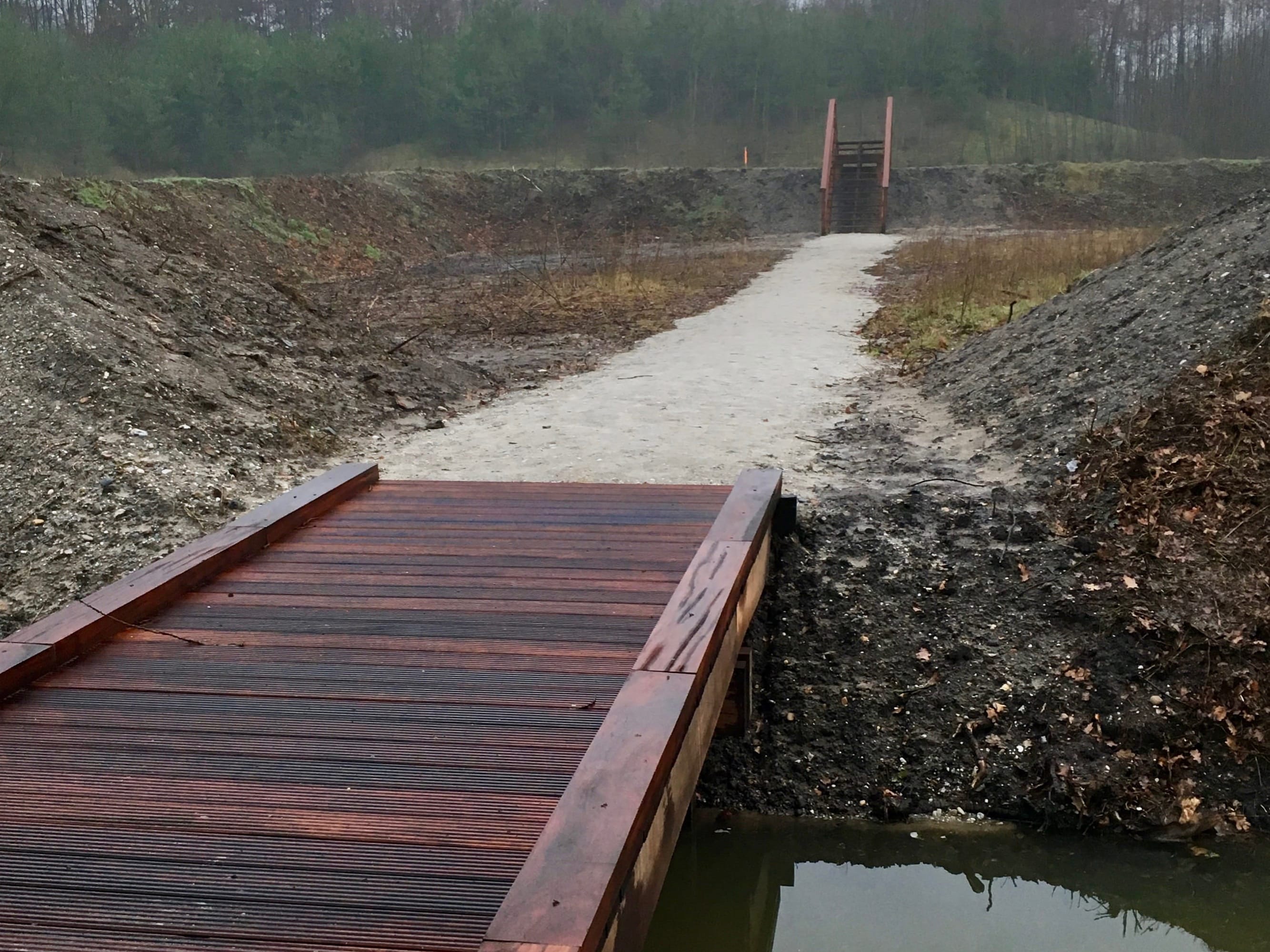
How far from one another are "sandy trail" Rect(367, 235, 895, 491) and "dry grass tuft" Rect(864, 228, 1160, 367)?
46 centimetres

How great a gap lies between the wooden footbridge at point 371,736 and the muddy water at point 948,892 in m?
0.73

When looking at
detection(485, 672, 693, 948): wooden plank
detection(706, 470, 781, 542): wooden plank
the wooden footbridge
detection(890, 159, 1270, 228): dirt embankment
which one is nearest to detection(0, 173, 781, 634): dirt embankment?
the wooden footbridge

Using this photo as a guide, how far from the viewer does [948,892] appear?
3.55 metres

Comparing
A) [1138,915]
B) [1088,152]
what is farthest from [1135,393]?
[1088,152]

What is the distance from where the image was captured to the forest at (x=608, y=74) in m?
32.4

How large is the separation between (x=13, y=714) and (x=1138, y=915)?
335cm

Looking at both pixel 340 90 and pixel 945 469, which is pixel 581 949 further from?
pixel 340 90

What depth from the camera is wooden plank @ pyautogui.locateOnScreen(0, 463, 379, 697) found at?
3221 mm

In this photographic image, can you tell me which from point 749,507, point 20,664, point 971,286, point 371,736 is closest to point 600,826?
point 371,736

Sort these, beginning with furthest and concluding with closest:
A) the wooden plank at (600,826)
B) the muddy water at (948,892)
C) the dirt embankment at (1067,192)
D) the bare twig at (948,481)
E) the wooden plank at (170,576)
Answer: the dirt embankment at (1067,192)
the bare twig at (948,481)
the muddy water at (948,892)
the wooden plank at (170,576)
the wooden plank at (600,826)

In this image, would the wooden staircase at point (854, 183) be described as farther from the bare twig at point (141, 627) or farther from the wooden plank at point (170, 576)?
the bare twig at point (141, 627)

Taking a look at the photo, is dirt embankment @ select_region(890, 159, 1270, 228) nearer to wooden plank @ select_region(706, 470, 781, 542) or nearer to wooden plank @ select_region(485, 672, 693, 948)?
wooden plank @ select_region(706, 470, 781, 542)

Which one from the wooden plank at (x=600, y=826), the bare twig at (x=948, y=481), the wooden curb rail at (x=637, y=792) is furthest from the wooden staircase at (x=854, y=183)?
the wooden plank at (x=600, y=826)

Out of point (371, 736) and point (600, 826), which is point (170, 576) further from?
point (600, 826)
